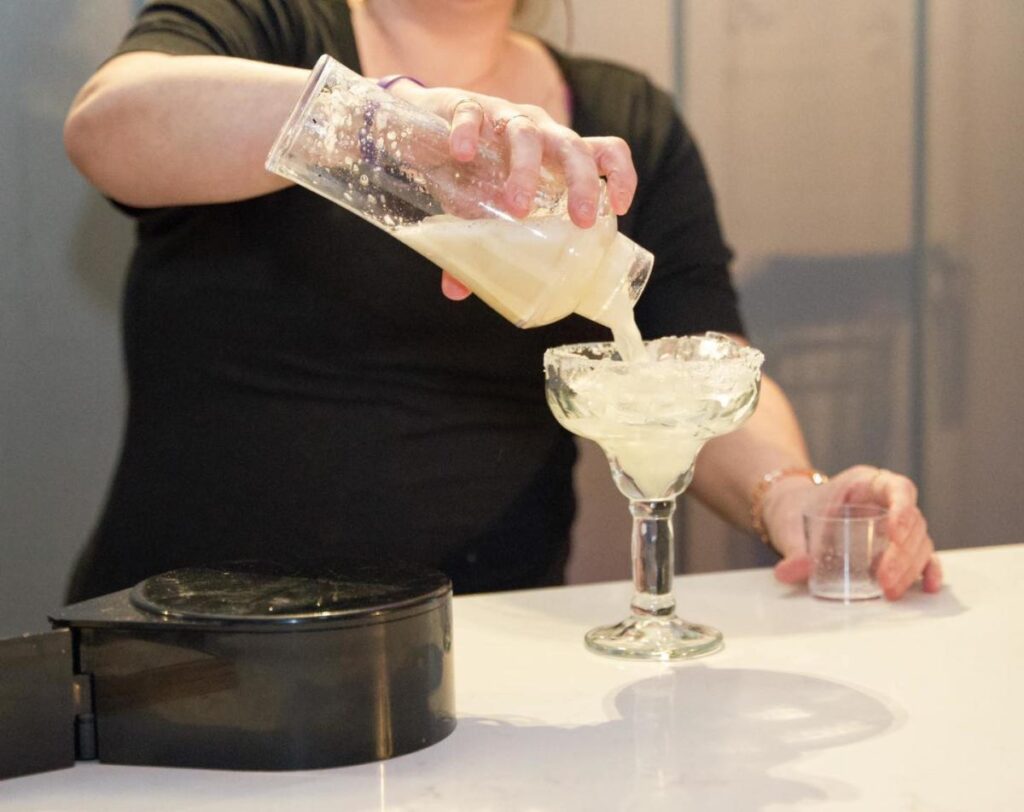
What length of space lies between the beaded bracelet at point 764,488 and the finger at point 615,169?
0.55 m

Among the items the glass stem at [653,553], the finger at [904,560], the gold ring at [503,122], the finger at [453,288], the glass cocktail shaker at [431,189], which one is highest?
the gold ring at [503,122]

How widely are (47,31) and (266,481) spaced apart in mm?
810

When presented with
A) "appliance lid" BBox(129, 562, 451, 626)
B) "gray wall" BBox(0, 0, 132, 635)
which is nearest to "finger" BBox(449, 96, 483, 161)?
"appliance lid" BBox(129, 562, 451, 626)

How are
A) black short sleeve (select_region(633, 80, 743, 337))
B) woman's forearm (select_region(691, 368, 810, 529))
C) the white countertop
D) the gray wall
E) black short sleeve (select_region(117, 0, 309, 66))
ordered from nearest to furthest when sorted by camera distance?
the white countertop, black short sleeve (select_region(117, 0, 309, 66)), woman's forearm (select_region(691, 368, 810, 529)), black short sleeve (select_region(633, 80, 743, 337)), the gray wall

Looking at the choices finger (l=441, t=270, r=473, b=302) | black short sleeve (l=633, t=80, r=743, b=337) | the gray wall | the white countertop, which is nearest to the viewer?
the white countertop

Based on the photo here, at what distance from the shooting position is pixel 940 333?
2309 millimetres

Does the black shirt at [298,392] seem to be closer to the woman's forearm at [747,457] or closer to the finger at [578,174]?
the woman's forearm at [747,457]

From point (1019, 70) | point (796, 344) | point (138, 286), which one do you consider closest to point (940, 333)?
point (796, 344)

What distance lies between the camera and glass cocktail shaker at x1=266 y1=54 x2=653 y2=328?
0.85 metres

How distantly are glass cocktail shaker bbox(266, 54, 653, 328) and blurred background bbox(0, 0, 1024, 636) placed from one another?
45.1 inches

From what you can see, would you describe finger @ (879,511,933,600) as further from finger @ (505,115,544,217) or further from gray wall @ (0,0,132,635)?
gray wall @ (0,0,132,635)

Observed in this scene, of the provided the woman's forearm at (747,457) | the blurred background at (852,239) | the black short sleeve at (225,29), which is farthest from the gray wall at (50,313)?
the woman's forearm at (747,457)

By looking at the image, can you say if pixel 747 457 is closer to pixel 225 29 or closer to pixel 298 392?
pixel 298 392

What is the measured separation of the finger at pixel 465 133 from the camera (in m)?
0.83
